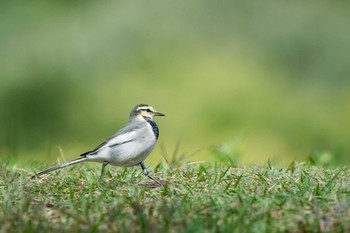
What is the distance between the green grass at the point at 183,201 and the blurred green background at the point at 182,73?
4233 mm

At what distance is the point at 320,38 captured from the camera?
15.1 metres

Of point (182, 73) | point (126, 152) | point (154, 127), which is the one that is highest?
point (154, 127)

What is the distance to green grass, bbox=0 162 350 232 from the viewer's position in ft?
17.1

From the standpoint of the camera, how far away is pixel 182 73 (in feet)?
46.6

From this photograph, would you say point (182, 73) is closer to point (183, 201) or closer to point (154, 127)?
point (154, 127)

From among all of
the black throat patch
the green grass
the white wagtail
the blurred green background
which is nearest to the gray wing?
the white wagtail

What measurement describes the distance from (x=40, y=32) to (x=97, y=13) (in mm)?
1113

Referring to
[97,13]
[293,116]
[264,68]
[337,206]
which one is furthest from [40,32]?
[337,206]

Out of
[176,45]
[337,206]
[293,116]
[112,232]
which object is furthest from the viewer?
[176,45]

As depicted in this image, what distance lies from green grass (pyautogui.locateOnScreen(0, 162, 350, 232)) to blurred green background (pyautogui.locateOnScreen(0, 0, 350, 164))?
4.23 m

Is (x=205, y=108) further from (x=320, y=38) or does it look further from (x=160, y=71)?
(x=320, y=38)

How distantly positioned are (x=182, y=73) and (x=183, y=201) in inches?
338

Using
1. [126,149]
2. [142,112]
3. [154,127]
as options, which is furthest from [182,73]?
[126,149]

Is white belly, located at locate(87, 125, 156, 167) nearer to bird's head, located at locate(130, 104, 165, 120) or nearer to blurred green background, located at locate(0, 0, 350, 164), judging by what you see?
bird's head, located at locate(130, 104, 165, 120)
